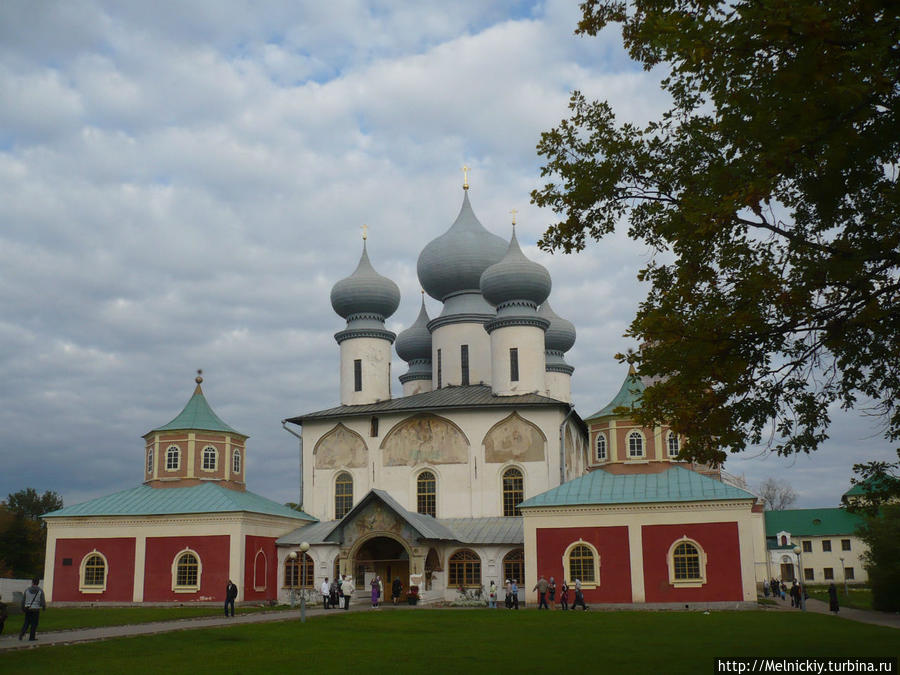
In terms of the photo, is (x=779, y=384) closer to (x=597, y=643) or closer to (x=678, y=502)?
(x=597, y=643)

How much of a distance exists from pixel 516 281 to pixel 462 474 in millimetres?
7722

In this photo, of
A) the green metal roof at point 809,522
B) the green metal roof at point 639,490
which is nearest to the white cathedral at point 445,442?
the green metal roof at point 639,490

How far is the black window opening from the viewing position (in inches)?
1527

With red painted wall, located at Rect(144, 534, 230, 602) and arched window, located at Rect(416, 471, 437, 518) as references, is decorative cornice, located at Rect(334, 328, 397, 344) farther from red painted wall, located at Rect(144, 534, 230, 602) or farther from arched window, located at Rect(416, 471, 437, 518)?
red painted wall, located at Rect(144, 534, 230, 602)

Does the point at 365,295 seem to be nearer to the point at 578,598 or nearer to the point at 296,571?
the point at 296,571

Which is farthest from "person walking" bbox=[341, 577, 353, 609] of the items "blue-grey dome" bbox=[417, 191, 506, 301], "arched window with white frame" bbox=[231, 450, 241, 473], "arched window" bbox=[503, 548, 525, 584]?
"blue-grey dome" bbox=[417, 191, 506, 301]

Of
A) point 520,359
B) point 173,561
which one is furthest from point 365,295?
point 173,561

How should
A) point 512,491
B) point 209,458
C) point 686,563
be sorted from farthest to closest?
point 209,458
point 512,491
point 686,563

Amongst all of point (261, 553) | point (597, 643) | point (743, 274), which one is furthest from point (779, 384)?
point (261, 553)

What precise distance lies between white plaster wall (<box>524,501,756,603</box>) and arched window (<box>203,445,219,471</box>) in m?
12.9

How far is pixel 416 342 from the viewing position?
142ft

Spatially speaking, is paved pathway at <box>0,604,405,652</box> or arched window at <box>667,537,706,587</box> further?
arched window at <box>667,537,706,587</box>

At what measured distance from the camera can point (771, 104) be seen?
820 centimetres

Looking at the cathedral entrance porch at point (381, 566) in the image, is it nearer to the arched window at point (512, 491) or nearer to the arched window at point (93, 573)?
the arched window at point (512, 491)
